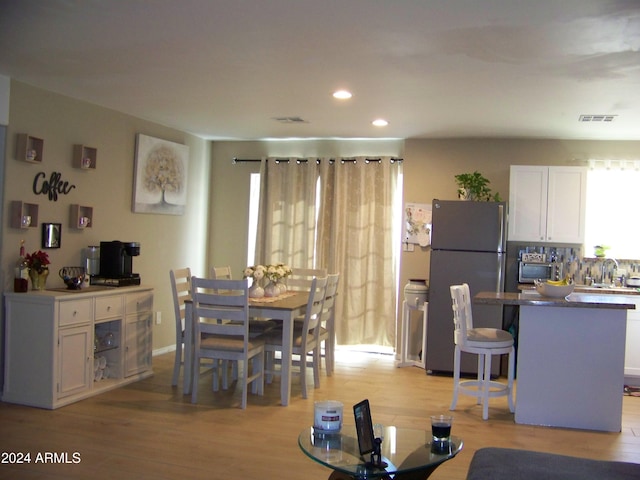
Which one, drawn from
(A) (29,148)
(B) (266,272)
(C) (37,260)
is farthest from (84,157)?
(B) (266,272)

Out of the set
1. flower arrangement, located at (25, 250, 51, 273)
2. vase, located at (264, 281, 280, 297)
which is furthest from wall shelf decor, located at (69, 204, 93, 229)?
vase, located at (264, 281, 280, 297)

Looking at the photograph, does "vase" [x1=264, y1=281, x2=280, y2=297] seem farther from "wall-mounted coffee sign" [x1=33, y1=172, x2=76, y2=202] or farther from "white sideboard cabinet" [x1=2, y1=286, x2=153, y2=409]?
"wall-mounted coffee sign" [x1=33, y1=172, x2=76, y2=202]

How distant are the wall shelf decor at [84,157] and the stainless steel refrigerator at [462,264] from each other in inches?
128

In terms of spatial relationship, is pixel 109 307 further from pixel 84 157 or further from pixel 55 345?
pixel 84 157

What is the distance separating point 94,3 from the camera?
10.1 feet

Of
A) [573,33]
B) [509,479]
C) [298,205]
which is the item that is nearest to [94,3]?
[573,33]

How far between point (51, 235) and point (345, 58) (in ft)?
9.47

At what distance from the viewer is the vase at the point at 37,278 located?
4.77m

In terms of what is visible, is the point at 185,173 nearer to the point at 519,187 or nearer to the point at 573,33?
the point at 519,187

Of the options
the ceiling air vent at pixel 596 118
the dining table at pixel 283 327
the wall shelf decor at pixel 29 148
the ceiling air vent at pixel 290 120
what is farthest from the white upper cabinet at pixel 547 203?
the wall shelf decor at pixel 29 148

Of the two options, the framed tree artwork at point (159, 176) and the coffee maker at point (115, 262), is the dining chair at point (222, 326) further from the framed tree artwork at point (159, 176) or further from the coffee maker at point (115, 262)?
the framed tree artwork at point (159, 176)

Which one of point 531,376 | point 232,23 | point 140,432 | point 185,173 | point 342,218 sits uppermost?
point 232,23

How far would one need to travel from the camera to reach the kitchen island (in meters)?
4.43

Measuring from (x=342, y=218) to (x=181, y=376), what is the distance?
8.69ft
